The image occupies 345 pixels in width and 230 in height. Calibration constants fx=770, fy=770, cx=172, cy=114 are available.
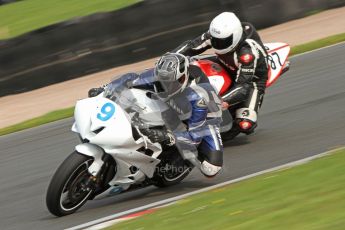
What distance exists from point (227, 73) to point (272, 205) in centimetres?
355

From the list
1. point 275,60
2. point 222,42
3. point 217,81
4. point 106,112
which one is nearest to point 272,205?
point 106,112

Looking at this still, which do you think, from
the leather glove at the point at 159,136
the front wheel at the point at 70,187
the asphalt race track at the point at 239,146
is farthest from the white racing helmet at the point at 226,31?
the front wheel at the point at 70,187

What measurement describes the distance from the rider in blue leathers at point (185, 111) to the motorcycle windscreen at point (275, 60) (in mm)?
2052

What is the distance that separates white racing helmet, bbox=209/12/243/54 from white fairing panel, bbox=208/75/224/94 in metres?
0.34

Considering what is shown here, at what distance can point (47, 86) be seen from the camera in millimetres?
14398

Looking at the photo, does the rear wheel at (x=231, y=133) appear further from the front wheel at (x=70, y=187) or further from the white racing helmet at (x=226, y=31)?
the front wheel at (x=70, y=187)

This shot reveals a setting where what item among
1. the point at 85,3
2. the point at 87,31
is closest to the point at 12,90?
the point at 87,31

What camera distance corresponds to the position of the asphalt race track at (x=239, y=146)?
7254 mm

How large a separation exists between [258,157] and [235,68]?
1.12m

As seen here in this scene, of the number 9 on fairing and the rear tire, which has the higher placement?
the number 9 on fairing

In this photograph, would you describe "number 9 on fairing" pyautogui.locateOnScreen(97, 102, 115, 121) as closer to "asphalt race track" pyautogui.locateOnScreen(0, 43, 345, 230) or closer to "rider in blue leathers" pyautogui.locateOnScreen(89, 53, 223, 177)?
"rider in blue leathers" pyautogui.locateOnScreen(89, 53, 223, 177)

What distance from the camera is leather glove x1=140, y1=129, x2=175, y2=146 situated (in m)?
6.80

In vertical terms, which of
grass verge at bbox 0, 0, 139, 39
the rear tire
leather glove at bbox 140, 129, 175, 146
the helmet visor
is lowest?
grass verge at bbox 0, 0, 139, 39

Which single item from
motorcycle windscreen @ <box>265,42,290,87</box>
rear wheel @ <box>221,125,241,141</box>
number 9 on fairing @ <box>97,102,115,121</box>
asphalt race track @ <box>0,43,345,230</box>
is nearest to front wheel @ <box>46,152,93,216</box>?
asphalt race track @ <box>0,43,345,230</box>
